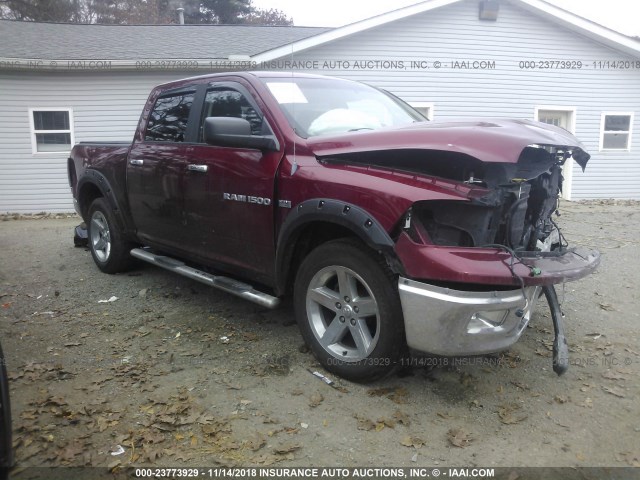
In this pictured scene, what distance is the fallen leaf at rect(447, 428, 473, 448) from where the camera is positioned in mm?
2801

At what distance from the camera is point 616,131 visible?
1334cm

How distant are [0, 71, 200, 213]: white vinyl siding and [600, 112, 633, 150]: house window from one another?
10.3 m

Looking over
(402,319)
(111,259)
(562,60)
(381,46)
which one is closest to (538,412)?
(402,319)

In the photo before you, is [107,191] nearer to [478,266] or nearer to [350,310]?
[350,310]

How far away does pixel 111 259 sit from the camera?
579 cm

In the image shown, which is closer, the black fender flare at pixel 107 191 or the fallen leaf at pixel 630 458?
the fallen leaf at pixel 630 458

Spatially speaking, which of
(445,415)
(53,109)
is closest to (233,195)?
(445,415)

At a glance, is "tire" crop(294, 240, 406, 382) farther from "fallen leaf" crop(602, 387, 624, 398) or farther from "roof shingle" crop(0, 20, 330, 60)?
"roof shingle" crop(0, 20, 330, 60)

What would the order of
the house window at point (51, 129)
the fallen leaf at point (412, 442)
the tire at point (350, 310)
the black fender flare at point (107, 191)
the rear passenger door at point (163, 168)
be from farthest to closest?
the house window at point (51, 129) → the black fender flare at point (107, 191) → the rear passenger door at point (163, 168) → the tire at point (350, 310) → the fallen leaf at point (412, 442)

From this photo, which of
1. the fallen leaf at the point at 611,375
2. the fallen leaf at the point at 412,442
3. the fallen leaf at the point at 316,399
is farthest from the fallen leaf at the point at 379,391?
the fallen leaf at the point at 611,375

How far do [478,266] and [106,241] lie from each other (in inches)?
180

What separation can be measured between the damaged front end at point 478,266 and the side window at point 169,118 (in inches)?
102

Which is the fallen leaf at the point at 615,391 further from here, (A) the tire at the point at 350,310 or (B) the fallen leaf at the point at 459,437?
(A) the tire at the point at 350,310

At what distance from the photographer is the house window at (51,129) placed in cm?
1181
